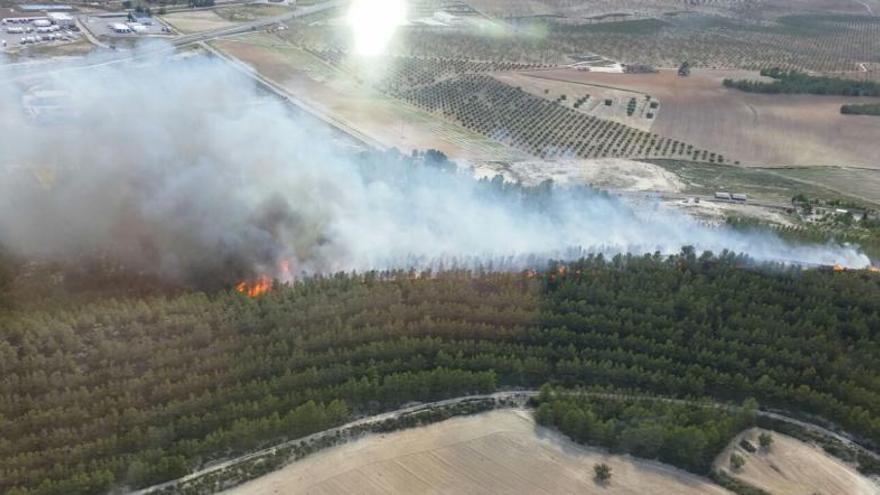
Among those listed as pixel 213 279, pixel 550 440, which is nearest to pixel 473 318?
pixel 550 440

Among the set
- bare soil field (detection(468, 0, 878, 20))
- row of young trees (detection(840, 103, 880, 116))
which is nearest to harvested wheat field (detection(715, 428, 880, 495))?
row of young trees (detection(840, 103, 880, 116))

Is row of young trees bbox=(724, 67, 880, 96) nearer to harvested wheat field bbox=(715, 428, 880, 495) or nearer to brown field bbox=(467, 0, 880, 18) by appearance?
brown field bbox=(467, 0, 880, 18)

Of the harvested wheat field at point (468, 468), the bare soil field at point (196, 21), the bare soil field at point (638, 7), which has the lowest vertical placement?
the harvested wheat field at point (468, 468)

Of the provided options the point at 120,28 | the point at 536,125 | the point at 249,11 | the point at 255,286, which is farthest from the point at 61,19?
the point at 255,286

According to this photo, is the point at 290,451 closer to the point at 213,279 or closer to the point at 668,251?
the point at 213,279

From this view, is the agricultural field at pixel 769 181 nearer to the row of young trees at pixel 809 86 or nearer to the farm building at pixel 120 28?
the row of young trees at pixel 809 86

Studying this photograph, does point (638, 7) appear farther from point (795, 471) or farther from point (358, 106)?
point (795, 471)

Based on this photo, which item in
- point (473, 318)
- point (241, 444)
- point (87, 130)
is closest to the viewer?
point (241, 444)

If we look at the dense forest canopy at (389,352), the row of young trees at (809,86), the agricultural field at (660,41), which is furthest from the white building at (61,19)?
the row of young trees at (809,86)
